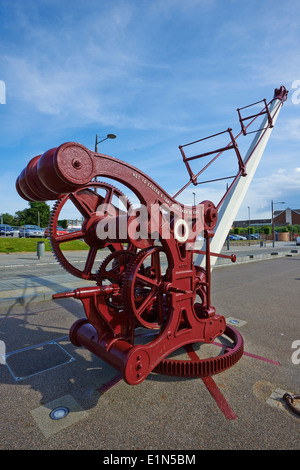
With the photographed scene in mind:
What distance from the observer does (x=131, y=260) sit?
3.01m

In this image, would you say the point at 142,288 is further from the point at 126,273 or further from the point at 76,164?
the point at 76,164

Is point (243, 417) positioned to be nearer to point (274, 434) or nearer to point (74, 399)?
point (274, 434)

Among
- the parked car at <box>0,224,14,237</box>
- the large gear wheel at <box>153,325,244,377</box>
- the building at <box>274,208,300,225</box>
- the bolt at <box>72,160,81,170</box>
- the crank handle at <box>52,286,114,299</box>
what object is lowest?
the large gear wheel at <box>153,325,244,377</box>

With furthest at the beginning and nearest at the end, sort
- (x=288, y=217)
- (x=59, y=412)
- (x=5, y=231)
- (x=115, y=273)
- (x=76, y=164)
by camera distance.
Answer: (x=288, y=217) < (x=5, y=231) < (x=115, y=273) < (x=59, y=412) < (x=76, y=164)

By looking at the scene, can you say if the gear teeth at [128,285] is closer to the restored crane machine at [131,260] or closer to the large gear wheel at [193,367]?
the restored crane machine at [131,260]

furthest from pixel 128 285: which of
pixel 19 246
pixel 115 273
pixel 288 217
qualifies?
pixel 288 217

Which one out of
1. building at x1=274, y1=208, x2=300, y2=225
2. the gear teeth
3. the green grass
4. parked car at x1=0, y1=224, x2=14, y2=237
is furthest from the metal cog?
building at x1=274, y1=208, x2=300, y2=225

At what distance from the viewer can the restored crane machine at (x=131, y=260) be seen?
2.60 metres

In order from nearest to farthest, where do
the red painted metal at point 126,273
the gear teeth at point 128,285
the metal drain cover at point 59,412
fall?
the red painted metal at point 126,273 → the metal drain cover at point 59,412 → the gear teeth at point 128,285

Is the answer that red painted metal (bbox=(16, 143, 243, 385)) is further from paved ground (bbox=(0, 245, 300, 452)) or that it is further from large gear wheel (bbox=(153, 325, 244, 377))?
paved ground (bbox=(0, 245, 300, 452))

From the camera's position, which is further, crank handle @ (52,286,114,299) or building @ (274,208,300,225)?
building @ (274,208,300,225)

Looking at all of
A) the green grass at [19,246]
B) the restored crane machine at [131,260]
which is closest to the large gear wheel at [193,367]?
the restored crane machine at [131,260]

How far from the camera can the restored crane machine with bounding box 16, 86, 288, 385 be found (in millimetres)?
2602
